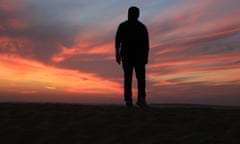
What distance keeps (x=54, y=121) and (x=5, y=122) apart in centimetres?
105

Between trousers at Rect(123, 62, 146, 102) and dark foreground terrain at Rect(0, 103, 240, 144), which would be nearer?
dark foreground terrain at Rect(0, 103, 240, 144)

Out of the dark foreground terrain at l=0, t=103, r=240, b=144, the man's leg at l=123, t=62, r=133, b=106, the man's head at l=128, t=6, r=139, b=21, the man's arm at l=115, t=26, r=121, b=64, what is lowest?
the dark foreground terrain at l=0, t=103, r=240, b=144

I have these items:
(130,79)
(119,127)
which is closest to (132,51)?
(130,79)

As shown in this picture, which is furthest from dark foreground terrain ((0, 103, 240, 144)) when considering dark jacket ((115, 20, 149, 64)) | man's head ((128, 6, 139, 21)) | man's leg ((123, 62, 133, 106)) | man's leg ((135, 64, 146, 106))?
man's head ((128, 6, 139, 21))

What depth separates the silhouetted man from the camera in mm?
Result: 9445

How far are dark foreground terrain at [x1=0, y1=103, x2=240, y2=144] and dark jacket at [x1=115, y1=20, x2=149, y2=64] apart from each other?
1484 millimetres

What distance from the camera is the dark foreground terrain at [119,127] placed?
21.5 ft

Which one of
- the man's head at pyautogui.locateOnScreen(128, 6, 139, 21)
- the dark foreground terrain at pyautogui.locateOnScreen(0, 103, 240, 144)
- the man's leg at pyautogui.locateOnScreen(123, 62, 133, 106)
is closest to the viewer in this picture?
the dark foreground terrain at pyautogui.locateOnScreen(0, 103, 240, 144)

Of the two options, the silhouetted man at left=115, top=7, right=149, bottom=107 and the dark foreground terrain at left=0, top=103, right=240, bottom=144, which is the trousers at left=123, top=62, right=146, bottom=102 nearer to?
the silhouetted man at left=115, top=7, right=149, bottom=107

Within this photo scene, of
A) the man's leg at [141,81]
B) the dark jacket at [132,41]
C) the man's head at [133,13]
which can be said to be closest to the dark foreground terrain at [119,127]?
the man's leg at [141,81]

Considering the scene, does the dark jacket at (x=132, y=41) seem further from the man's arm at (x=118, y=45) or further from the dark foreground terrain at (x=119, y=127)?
the dark foreground terrain at (x=119, y=127)

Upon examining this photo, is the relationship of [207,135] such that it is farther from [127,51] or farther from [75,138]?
[127,51]

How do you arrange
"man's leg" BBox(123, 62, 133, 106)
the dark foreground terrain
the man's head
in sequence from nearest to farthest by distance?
the dark foreground terrain < the man's head < "man's leg" BBox(123, 62, 133, 106)

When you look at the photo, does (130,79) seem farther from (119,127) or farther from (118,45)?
(119,127)
